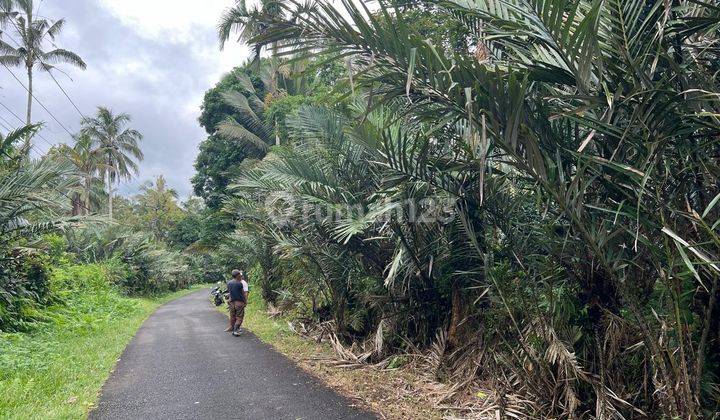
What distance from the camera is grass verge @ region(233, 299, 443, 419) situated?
4.36 m

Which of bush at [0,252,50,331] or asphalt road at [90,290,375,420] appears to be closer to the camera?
asphalt road at [90,290,375,420]

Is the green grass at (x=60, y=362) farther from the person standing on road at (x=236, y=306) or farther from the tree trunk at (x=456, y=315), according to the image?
the tree trunk at (x=456, y=315)

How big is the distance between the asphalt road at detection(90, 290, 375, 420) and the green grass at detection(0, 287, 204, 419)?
25 centimetres

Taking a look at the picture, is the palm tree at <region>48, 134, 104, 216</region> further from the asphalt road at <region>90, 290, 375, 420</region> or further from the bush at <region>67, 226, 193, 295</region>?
the asphalt road at <region>90, 290, 375, 420</region>

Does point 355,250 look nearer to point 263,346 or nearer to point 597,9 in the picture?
point 263,346

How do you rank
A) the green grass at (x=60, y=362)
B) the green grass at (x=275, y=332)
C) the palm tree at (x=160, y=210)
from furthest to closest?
the palm tree at (x=160, y=210) < the green grass at (x=275, y=332) < the green grass at (x=60, y=362)

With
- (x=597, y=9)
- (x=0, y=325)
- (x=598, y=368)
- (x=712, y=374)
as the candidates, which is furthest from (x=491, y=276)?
(x=0, y=325)

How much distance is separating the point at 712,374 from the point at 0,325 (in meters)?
9.97

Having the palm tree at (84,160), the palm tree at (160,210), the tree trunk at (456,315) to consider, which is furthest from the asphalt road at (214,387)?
the palm tree at (160,210)

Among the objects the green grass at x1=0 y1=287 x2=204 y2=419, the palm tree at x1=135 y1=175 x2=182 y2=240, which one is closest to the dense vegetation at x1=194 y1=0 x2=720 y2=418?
the green grass at x1=0 y1=287 x2=204 y2=419

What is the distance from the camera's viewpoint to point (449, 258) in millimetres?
4793

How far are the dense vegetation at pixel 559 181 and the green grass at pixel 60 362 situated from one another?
3540 mm

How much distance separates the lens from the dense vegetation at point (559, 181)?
2.44 metres

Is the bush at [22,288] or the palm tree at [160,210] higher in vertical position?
the palm tree at [160,210]
